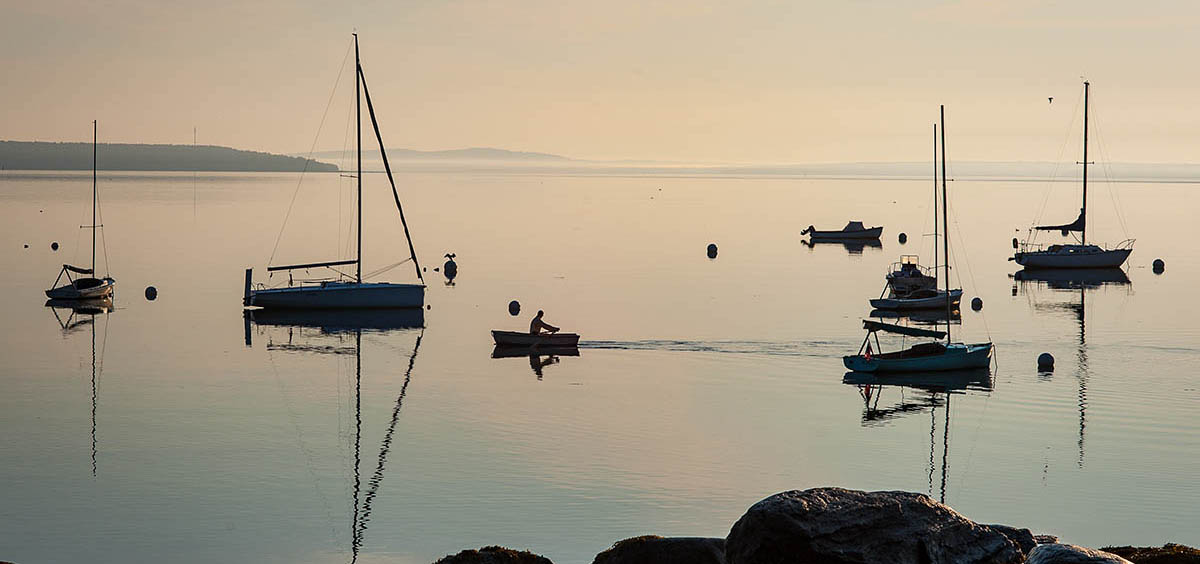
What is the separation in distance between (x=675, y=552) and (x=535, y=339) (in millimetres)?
32604

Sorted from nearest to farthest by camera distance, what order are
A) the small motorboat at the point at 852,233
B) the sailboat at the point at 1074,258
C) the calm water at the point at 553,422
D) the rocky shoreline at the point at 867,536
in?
the rocky shoreline at the point at 867,536
the calm water at the point at 553,422
the sailboat at the point at 1074,258
the small motorboat at the point at 852,233

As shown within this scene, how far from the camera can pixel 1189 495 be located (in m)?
28.5

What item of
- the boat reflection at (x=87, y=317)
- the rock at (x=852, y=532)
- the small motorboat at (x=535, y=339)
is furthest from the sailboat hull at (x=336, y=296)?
the rock at (x=852, y=532)

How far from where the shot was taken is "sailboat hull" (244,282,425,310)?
199 feet

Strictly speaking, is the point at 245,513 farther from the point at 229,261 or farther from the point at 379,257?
the point at 379,257

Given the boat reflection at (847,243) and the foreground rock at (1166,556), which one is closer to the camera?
the foreground rock at (1166,556)

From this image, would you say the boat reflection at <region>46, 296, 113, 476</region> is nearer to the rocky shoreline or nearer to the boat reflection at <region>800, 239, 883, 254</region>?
the rocky shoreline

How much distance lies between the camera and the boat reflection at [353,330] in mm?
35406

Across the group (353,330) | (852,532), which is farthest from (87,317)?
(852,532)

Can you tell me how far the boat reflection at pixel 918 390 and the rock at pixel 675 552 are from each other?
1887cm

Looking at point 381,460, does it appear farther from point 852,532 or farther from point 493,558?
point 852,532

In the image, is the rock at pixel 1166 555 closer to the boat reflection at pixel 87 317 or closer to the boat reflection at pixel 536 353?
the boat reflection at pixel 536 353

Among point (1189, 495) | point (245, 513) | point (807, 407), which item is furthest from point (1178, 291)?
point (245, 513)

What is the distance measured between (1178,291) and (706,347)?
37.6 metres
